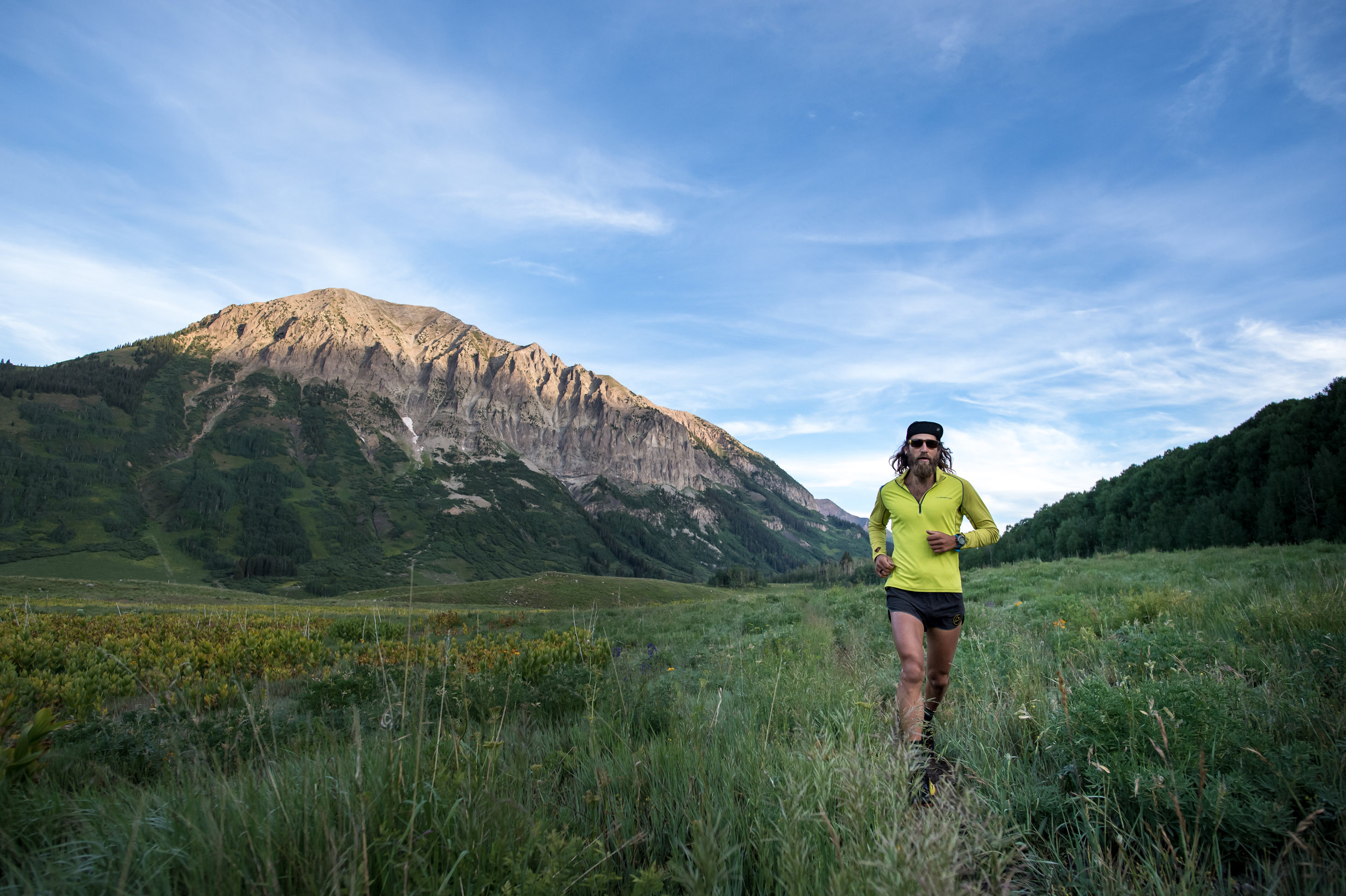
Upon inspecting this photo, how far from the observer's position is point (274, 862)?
6.25 feet

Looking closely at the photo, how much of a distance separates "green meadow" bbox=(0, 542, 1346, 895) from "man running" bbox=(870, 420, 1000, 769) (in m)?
0.31

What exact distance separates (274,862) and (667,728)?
9.45ft

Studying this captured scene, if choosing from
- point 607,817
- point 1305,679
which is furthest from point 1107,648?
point 607,817

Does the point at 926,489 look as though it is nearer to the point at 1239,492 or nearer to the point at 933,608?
the point at 933,608

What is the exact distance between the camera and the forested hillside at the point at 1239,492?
4000 cm

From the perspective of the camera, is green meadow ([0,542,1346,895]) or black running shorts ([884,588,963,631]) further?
black running shorts ([884,588,963,631])

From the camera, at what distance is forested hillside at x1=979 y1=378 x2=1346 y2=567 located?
131ft

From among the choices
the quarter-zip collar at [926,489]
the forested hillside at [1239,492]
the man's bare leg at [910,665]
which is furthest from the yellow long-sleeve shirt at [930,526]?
the forested hillside at [1239,492]

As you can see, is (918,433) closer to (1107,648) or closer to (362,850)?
(1107,648)

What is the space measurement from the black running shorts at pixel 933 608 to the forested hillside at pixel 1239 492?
133 feet

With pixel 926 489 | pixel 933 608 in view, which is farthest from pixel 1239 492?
pixel 933 608

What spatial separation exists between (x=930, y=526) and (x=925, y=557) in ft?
0.94

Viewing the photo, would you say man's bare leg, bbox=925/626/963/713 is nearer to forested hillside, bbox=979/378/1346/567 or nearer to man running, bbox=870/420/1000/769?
man running, bbox=870/420/1000/769

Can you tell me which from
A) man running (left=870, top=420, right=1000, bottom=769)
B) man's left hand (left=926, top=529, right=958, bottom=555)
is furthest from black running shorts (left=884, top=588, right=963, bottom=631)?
man's left hand (left=926, top=529, right=958, bottom=555)
